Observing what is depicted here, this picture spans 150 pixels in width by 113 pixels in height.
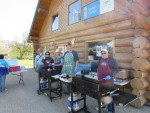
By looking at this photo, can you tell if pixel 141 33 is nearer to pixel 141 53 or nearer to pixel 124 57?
pixel 141 53

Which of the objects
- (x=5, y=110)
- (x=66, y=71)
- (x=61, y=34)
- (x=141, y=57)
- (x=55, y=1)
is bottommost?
(x=5, y=110)

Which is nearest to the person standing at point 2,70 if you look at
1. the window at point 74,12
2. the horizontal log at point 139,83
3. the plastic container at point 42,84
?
the plastic container at point 42,84

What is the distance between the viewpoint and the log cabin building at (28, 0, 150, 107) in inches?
172

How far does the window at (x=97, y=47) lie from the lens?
585 centimetres

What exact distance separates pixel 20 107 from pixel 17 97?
3.50 ft

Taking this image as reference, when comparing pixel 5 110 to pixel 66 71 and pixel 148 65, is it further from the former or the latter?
pixel 148 65

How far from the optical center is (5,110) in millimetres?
4488

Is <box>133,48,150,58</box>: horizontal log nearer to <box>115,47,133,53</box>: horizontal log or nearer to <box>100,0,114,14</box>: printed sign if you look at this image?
<box>115,47,133,53</box>: horizontal log

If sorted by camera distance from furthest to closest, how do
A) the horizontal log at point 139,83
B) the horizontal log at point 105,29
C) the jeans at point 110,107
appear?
the horizontal log at point 105,29, the horizontal log at point 139,83, the jeans at point 110,107

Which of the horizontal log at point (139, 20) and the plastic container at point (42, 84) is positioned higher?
the horizontal log at point (139, 20)

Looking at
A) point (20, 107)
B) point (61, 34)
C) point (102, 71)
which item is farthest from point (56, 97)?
point (61, 34)

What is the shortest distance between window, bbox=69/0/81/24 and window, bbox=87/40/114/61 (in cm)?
170

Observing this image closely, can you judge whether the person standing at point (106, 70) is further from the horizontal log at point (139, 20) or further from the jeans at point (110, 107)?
the horizontal log at point (139, 20)

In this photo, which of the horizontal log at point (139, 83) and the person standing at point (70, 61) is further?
the person standing at point (70, 61)
